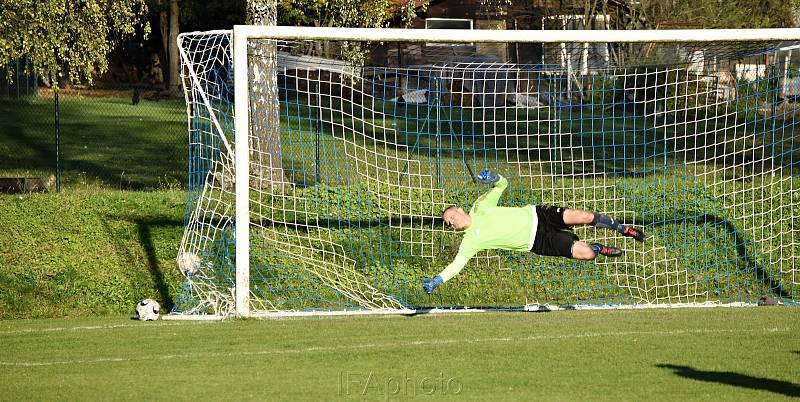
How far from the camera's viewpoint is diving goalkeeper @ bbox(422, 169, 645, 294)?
11.6 m

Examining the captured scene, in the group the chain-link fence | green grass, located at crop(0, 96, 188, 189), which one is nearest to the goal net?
the chain-link fence

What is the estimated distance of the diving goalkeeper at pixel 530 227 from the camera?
11.6 meters

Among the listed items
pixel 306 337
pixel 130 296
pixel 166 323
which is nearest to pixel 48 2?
pixel 130 296

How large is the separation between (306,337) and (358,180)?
483cm

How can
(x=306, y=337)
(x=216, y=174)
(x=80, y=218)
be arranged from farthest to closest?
(x=80, y=218)
(x=216, y=174)
(x=306, y=337)

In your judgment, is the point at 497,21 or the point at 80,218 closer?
the point at 80,218

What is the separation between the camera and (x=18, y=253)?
592 inches

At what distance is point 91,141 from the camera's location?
28.2 m

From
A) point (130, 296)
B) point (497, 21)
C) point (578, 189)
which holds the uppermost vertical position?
point (497, 21)

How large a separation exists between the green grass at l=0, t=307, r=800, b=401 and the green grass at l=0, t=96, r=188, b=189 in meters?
9.94

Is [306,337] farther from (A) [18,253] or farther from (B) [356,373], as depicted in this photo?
(A) [18,253]

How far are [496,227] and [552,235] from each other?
66 cm

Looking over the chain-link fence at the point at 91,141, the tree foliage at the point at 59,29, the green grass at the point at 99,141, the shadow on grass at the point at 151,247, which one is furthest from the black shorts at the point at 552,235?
the green grass at the point at 99,141

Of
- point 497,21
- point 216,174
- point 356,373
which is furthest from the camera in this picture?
point 497,21
